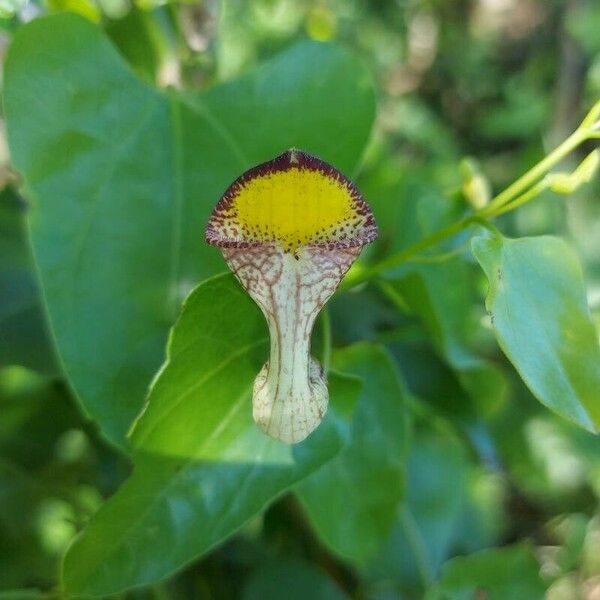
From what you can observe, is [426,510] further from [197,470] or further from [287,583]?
[197,470]

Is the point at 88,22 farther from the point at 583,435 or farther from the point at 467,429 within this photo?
the point at 583,435

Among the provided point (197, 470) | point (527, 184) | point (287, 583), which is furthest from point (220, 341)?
point (287, 583)

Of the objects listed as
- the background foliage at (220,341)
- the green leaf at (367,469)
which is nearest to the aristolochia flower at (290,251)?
the background foliage at (220,341)

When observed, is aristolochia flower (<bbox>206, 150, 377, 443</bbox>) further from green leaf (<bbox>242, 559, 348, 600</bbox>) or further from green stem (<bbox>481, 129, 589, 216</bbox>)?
green leaf (<bbox>242, 559, 348, 600</bbox>)

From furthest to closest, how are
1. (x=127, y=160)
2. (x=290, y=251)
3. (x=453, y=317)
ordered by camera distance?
(x=453, y=317) → (x=127, y=160) → (x=290, y=251)

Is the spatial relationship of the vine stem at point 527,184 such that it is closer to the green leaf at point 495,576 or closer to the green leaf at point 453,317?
the green leaf at point 453,317

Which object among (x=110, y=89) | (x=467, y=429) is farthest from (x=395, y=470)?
(x=110, y=89)
